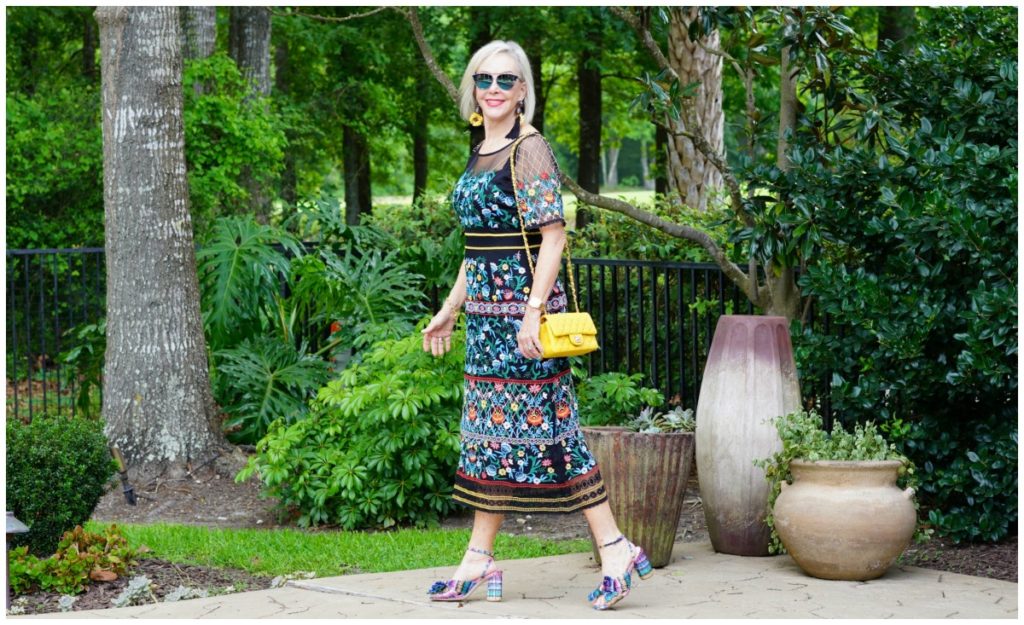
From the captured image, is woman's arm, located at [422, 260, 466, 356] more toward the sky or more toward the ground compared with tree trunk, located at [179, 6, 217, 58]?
more toward the ground

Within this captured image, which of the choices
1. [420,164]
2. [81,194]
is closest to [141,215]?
[81,194]

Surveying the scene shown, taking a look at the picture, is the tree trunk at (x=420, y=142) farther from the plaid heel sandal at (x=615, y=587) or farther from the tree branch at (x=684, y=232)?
the plaid heel sandal at (x=615, y=587)

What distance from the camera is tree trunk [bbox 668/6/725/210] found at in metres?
12.5

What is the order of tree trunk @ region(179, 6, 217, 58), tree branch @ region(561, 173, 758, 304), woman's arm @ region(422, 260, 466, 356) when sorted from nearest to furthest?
woman's arm @ region(422, 260, 466, 356), tree branch @ region(561, 173, 758, 304), tree trunk @ region(179, 6, 217, 58)

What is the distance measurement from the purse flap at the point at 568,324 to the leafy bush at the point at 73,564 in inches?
94.3

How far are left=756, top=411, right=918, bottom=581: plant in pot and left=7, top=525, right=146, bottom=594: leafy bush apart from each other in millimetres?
2917

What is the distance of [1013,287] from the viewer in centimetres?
534

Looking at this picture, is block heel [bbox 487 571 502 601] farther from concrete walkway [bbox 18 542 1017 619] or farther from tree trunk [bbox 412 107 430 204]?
tree trunk [bbox 412 107 430 204]

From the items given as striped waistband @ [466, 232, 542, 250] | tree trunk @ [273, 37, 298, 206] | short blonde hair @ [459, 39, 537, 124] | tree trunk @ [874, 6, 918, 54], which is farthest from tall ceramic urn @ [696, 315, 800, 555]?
tree trunk @ [273, 37, 298, 206]

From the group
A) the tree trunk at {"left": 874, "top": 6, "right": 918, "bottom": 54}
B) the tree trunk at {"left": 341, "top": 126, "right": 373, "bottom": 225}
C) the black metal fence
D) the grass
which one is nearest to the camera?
the grass

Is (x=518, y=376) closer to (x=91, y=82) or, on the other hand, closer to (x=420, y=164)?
(x=91, y=82)

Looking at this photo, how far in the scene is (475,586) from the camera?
15.8ft

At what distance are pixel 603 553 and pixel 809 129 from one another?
9.58 feet

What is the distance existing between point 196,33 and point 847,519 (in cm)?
989
